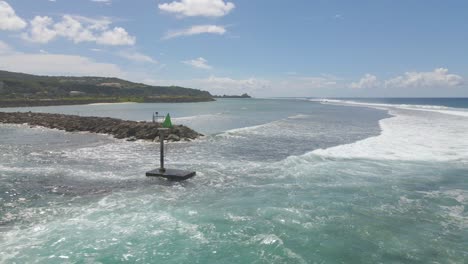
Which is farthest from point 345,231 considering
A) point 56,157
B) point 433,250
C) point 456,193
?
point 56,157

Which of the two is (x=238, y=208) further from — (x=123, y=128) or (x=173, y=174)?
(x=123, y=128)

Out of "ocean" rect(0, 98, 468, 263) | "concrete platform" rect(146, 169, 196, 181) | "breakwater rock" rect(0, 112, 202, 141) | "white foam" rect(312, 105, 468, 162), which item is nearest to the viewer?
"ocean" rect(0, 98, 468, 263)

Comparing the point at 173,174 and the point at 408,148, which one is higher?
the point at 408,148

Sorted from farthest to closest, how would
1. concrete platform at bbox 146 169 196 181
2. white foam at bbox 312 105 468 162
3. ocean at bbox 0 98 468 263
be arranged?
white foam at bbox 312 105 468 162, concrete platform at bbox 146 169 196 181, ocean at bbox 0 98 468 263

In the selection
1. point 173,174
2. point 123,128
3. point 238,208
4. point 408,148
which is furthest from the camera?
point 123,128

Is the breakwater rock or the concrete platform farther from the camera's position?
the breakwater rock

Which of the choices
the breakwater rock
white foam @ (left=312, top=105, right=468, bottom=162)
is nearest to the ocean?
white foam @ (left=312, top=105, right=468, bottom=162)

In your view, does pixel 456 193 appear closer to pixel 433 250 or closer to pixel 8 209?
pixel 433 250

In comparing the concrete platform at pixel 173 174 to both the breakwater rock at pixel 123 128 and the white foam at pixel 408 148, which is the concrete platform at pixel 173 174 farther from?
the breakwater rock at pixel 123 128

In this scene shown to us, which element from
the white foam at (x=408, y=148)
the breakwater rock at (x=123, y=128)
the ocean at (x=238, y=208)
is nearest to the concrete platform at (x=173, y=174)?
the ocean at (x=238, y=208)

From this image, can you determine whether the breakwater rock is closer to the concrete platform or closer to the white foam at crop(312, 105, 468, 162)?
the white foam at crop(312, 105, 468, 162)

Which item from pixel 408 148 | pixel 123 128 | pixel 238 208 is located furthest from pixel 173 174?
pixel 123 128

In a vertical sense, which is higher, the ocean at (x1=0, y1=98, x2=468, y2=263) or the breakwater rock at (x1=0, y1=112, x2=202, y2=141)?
the breakwater rock at (x1=0, y1=112, x2=202, y2=141)

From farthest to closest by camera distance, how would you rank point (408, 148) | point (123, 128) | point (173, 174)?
point (123, 128)
point (408, 148)
point (173, 174)
